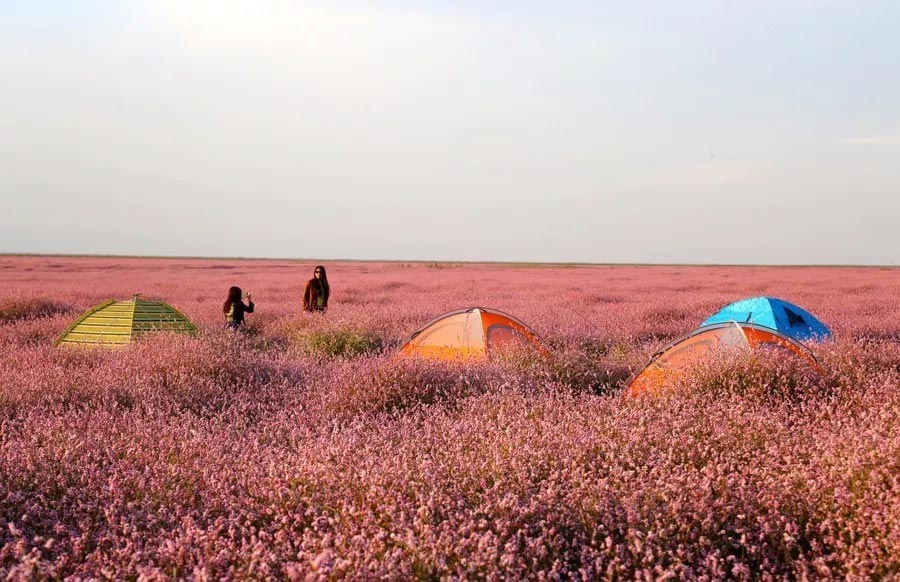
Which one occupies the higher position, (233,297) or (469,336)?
(233,297)

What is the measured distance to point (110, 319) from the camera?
8859 mm

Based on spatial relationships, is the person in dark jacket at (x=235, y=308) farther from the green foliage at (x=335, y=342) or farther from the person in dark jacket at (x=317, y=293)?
the person in dark jacket at (x=317, y=293)

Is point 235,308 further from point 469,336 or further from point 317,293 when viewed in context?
point 469,336

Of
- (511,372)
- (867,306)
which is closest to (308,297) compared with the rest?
(511,372)

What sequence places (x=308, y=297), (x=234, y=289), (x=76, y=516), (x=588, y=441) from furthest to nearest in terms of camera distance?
(x=308, y=297) < (x=234, y=289) < (x=588, y=441) < (x=76, y=516)

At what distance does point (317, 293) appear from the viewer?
39.4ft

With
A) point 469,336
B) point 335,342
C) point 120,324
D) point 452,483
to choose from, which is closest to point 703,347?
point 469,336

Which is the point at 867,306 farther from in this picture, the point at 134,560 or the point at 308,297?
the point at 134,560

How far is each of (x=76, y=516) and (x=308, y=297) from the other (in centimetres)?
861

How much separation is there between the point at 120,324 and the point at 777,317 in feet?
27.8

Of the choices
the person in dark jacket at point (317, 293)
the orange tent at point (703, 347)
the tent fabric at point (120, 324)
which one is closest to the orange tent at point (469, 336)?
the orange tent at point (703, 347)

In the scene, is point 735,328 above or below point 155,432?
above

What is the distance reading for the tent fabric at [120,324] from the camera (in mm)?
8531

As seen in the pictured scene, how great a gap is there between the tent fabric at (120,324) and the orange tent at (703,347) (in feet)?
18.3
